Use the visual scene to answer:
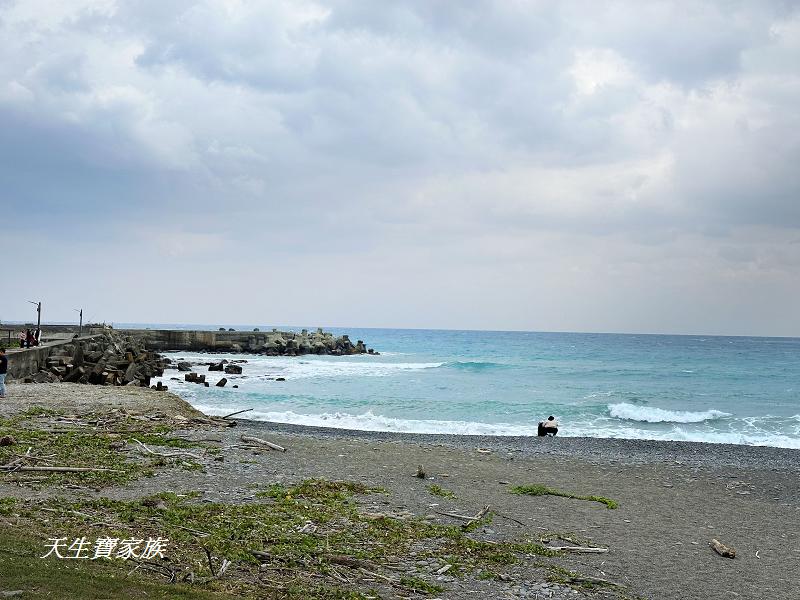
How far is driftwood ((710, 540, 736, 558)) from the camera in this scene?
837cm

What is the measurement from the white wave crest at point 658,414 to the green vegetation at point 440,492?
63.6 feet

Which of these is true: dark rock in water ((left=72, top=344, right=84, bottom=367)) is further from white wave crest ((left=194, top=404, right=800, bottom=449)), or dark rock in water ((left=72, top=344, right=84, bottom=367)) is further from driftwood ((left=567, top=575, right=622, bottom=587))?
driftwood ((left=567, top=575, right=622, bottom=587))

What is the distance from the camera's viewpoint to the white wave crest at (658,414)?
28469 millimetres

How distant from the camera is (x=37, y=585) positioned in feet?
16.6

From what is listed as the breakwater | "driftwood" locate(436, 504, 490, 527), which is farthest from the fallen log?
the breakwater

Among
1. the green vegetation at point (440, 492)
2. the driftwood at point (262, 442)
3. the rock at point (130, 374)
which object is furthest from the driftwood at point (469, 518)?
the rock at point (130, 374)

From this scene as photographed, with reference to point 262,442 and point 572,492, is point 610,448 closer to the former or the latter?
point 572,492

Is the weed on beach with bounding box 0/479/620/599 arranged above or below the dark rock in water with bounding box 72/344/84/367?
below

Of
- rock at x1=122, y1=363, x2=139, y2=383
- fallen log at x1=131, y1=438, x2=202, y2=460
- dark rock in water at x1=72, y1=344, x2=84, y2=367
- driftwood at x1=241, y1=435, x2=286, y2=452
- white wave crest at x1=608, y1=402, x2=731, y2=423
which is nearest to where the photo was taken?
fallen log at x1=131, y1=438, x2=202, y2=460

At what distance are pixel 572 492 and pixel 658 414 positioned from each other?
66.5ft

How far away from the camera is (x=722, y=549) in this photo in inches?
332

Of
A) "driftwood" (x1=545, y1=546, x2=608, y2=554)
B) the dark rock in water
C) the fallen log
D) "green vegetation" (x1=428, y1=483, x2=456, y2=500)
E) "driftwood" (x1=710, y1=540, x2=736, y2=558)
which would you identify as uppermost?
the dark rock in water

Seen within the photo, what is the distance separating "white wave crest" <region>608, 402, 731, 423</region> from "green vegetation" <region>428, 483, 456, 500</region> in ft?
63.6

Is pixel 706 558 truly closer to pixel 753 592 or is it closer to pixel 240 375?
pixel 753 592
